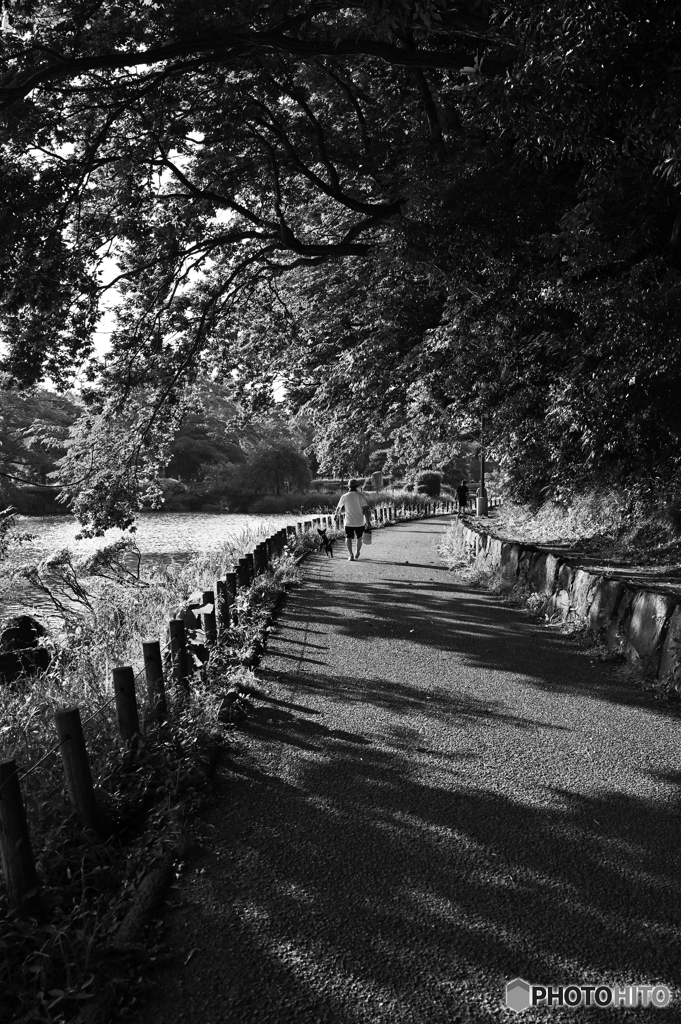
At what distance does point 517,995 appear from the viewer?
2.60 m

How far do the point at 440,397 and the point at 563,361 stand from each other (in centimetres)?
695

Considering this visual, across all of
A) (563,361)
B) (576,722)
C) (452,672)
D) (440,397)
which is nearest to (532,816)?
(576,722)

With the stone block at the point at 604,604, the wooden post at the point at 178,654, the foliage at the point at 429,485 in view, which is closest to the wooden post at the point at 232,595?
the wooden post at the point at 178,654

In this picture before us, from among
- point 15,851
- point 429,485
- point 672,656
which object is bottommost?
point 15,851

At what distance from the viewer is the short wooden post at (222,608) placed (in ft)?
25.2

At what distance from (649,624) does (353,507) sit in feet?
30.4

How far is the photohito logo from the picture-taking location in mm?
2553

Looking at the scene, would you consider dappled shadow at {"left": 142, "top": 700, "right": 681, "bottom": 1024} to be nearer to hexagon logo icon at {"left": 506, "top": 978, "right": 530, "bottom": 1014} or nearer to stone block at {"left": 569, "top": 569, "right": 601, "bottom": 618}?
hexagon logo icon at {"left": 506, "top": 978, "right": 530, "bottom": 1014}

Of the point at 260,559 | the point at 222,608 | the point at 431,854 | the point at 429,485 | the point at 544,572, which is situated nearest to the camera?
the point at 431,854

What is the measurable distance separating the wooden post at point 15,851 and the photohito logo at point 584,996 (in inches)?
78.5

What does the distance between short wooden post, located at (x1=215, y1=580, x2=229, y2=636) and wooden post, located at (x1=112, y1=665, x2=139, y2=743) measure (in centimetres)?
323

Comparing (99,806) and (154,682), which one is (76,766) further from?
(154,682)

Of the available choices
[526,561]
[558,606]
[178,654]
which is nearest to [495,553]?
[526,561]

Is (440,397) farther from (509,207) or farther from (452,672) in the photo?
(452,672)
